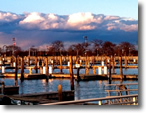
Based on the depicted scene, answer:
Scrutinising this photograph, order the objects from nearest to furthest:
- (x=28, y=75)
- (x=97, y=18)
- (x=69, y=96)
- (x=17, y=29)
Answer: (x=97, y=18), (x=17, y=29), (x=69, y=96), (x=28, y=75)

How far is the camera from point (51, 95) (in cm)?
1202

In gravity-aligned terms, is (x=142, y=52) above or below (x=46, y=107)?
above

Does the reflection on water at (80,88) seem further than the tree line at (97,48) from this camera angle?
Yes

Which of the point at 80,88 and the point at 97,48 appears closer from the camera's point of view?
the point at 80,88

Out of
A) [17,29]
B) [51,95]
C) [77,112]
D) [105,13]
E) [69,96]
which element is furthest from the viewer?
[69,96]

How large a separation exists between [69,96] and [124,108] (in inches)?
309

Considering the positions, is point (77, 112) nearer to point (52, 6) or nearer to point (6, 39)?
point (52, 6)

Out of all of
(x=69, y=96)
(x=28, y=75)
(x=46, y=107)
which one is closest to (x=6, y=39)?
(x=46, y=107)

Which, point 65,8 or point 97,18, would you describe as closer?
point 65,8

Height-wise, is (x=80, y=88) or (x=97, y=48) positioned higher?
(x=97, y=48)

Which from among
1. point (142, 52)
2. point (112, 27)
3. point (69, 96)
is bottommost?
point (69, 96)

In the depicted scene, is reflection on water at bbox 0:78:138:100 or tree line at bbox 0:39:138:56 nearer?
tree line at bbox 0:39:138:56

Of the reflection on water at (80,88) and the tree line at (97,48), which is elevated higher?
the tree line at (97,48)

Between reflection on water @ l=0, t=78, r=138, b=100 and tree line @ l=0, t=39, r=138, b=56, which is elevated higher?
tree line @ l=0, t=39, r=138, b=56
